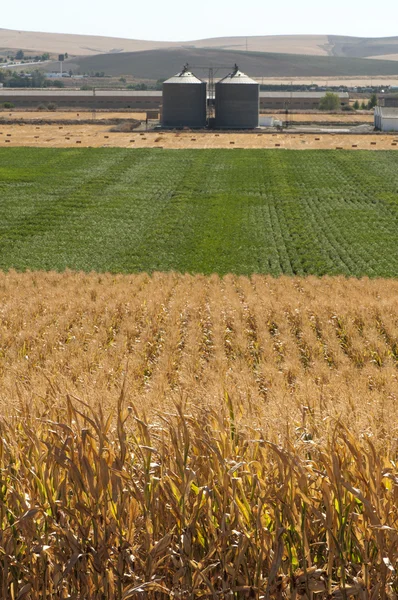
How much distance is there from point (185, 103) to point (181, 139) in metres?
15.8

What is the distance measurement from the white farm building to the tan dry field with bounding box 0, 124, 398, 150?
21.8ft

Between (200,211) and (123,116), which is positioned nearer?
(200,211)

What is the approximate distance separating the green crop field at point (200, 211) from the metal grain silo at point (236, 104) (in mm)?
27009

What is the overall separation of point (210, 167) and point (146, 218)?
20.8 meters

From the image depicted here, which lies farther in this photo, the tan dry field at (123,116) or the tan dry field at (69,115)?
the tan dry field at (69,115)

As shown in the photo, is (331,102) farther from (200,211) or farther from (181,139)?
(200,211)

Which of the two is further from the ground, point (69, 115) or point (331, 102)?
point (331, 102)

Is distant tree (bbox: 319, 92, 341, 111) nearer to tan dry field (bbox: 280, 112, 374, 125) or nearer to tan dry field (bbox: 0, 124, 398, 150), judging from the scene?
tan dry field (bbox: 280, 112, 374, 125)

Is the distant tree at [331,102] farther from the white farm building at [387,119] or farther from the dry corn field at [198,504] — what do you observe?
the dry corn field at [198,504]

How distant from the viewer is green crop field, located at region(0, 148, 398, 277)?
3625 centimetres

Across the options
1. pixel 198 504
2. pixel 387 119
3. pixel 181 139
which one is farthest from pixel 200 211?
pixel 387 119

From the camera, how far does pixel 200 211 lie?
1924 inches

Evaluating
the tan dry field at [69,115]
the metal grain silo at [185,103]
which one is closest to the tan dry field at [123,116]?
the tan dry field at [69,115]

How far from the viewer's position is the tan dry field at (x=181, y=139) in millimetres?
79750
